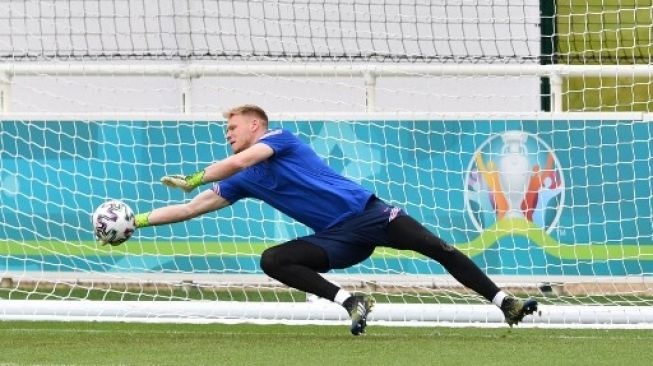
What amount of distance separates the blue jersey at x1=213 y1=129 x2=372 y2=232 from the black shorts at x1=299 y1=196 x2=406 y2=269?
2.0 inches

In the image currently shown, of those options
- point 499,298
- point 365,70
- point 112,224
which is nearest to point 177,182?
point 112,224

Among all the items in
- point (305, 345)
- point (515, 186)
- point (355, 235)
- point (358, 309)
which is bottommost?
point (305, 345)

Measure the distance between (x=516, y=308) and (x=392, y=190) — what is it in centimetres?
336

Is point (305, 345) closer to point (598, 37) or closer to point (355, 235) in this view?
point (355, 235)

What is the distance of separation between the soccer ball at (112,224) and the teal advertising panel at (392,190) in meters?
3.04

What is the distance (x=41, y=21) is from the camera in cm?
1528

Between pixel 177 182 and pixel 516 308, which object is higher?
pixel 177 182

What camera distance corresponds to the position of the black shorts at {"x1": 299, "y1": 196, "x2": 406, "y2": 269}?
10.7 meters

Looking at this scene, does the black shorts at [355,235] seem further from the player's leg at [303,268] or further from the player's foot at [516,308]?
the player's foot at [516,308]

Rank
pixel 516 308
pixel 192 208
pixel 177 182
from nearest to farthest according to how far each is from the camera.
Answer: pixel 177 182
pixel 516 308
pixel 192 208

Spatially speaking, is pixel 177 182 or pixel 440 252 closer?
pixel 177 182

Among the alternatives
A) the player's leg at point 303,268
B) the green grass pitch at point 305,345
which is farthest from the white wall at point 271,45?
the player's leg at point 303,268

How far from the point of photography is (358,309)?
10.2 m

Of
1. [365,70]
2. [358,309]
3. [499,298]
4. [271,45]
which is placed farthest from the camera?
[271,45]
